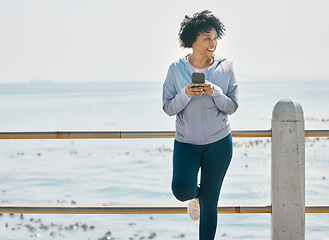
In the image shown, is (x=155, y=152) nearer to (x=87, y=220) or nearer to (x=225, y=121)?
(x=87, y=220)

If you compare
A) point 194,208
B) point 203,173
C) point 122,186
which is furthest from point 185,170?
point 122,186

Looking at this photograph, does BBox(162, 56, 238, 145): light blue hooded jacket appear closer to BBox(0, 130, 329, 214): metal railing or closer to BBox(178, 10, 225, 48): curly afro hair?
BBox(178, 10, 225, 48): curly afro hair

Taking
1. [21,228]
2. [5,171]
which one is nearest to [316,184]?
[21,228]

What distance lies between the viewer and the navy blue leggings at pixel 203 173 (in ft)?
11.7

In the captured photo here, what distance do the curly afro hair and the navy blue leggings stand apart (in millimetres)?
643

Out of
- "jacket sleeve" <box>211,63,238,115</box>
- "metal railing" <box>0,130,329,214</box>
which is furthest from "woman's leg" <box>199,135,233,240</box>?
"metal railing" <box>0,130,329,214</box>

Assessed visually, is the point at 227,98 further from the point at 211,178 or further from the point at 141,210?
the point at 141,210

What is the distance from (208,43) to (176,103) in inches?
16.7

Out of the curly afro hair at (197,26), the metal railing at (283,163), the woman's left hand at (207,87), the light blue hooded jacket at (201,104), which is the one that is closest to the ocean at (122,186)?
the metal railing at (283,163)

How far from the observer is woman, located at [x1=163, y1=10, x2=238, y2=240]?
3525 millimetres

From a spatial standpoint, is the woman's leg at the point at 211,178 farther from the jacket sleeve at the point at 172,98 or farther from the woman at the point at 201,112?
the jacket sleeve at the point at 172,98

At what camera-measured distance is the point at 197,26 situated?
11.8ft

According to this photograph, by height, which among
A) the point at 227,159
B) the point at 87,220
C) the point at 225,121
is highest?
the point at 225,121

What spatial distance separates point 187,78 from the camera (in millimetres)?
3564
